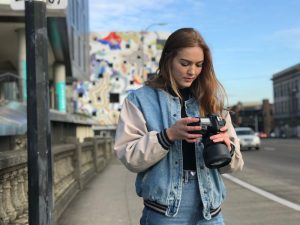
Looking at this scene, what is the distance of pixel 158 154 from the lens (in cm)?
260

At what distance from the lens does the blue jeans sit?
2.69 metres

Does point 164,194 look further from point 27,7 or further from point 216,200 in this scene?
point 27,7

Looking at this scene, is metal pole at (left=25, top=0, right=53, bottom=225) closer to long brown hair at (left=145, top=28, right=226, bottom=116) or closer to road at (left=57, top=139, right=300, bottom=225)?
long brown hair at (left=145, top=28, right=226, bottom=116)

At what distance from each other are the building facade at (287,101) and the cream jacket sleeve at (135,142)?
103 m

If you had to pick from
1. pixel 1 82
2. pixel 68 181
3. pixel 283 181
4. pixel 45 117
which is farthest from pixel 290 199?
pixel 1 82

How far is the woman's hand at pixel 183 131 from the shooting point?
2516 millimetres

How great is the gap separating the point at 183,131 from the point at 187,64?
45 centimetres

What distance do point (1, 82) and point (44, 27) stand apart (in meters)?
14.6

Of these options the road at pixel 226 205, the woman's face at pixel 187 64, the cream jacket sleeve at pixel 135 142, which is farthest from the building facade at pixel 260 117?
the cream jacket sleeve at pixel 135 142

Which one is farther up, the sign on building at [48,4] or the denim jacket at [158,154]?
the sign on building at [48,4]

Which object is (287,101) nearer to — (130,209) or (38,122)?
(130,209)

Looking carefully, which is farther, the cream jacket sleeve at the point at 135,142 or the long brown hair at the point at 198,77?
the long brown hair at the point at 198,77

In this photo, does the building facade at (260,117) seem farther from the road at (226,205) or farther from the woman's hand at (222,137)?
the woman's hand at (222,137)

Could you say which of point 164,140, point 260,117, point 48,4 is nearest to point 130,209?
point 48,4
